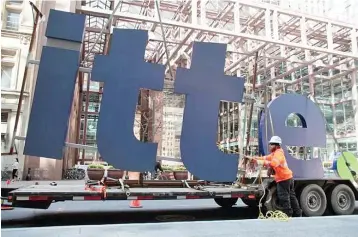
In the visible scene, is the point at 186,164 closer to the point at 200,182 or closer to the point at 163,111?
the point at 200,182

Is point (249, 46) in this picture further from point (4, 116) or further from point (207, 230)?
point (207, 230)

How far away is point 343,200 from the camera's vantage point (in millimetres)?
8406

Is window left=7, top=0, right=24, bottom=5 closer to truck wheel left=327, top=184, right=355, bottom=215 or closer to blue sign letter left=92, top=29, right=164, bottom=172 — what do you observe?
blue sign letter left=92, top=29, right=164, bottom=172

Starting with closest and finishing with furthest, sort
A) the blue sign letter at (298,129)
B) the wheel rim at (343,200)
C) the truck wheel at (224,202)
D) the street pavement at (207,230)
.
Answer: the street pavement at (207,230) < the wheel rim at (343,200) < the blue sign letter at (298,129) < the truck wheel at (224,202)

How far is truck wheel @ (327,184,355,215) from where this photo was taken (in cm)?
820

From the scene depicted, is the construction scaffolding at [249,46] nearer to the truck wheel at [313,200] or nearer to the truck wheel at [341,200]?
the truck wheel at [341,200]

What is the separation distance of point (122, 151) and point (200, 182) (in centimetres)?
264

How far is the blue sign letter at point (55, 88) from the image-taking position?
7113mm

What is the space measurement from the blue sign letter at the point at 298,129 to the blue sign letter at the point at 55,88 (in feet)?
16.0

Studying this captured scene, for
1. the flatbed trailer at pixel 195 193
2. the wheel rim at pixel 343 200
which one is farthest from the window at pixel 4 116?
the wheel rim at pixel 343 200

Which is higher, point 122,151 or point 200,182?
point 122,151

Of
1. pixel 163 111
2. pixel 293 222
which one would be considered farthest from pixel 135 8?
pixel 293 222

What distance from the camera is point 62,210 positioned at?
902cm

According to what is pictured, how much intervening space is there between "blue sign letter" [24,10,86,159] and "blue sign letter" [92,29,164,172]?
62 centimetres
